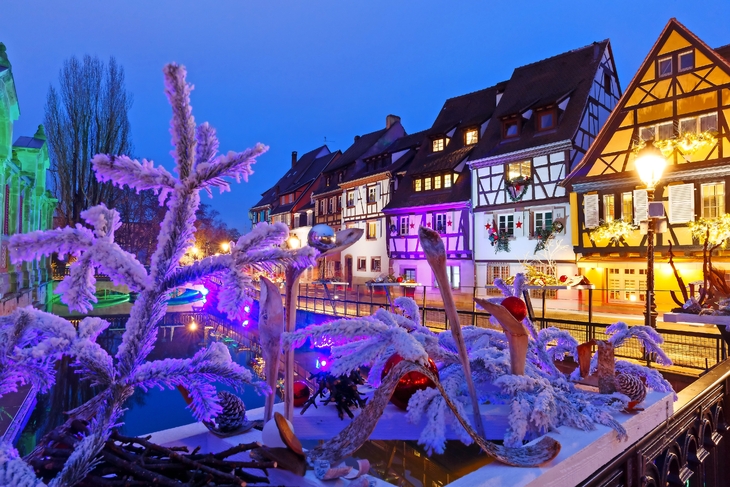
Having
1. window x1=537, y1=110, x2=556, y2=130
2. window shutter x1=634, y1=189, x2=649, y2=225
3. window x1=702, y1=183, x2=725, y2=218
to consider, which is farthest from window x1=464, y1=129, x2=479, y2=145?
window x1=702, y1=183, x2=725, y2=218

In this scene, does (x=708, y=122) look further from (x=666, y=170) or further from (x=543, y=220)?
(x=543, y=220)

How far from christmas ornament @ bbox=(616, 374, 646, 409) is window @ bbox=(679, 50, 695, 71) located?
1899cm

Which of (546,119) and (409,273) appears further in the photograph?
(409,273)

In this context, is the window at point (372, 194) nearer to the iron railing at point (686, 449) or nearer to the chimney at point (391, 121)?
the chimney at point (391, 121)

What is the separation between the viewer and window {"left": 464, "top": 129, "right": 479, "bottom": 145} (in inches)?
977

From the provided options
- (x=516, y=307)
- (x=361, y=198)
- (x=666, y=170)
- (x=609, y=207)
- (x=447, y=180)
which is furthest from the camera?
(x=361, y=198)

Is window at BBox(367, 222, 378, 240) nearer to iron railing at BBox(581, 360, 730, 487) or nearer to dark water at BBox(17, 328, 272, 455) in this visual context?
dark water at BBox(17, 328, 272, 455)

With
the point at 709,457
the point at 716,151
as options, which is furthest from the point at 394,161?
the point at 709,457

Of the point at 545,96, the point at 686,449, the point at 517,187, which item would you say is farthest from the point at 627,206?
the point at 686,449

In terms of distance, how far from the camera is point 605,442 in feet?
4.83

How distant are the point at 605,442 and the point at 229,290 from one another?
3.95ft

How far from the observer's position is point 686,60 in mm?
16781

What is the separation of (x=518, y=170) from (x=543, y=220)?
251cm

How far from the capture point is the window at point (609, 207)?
1817 cm
